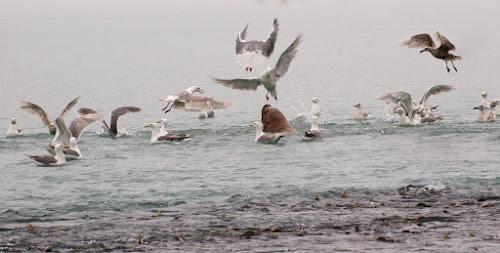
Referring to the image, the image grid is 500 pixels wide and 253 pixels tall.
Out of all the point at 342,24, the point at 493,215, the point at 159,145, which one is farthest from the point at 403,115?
the point at 342,24

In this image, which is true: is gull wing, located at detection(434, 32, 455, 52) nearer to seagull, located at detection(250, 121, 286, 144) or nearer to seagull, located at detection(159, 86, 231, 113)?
seagull, located at detection(250, 121, 286, 144)

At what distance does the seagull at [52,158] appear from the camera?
21.2 metres

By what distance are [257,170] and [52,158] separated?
447 centimetres

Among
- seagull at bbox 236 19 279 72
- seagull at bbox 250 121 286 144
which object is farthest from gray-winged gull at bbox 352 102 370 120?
seagull at bbox 236 19 279 72

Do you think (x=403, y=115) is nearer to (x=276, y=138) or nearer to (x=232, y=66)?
(x=276, y=138)

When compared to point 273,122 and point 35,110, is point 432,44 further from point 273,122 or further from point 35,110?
point 35,110

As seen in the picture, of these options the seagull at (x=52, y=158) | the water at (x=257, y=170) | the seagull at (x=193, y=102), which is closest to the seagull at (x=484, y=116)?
the water at (x=257, y=170)

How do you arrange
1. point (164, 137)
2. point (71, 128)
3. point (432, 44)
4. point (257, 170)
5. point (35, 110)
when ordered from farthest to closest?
point (432, 44) < point (35, 110) < point (164, 137) < point (71, 128) < point (257, 170)

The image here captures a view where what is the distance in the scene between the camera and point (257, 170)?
2067 centimetres

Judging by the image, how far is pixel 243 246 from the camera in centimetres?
1396

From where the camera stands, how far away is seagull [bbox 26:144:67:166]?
21.2 metres

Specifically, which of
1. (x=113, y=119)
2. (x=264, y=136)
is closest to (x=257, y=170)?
(x=264, y=136)

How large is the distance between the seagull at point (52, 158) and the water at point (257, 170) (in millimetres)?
215

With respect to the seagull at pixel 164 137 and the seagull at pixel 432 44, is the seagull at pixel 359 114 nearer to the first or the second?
the seagull at pixel 432 44
